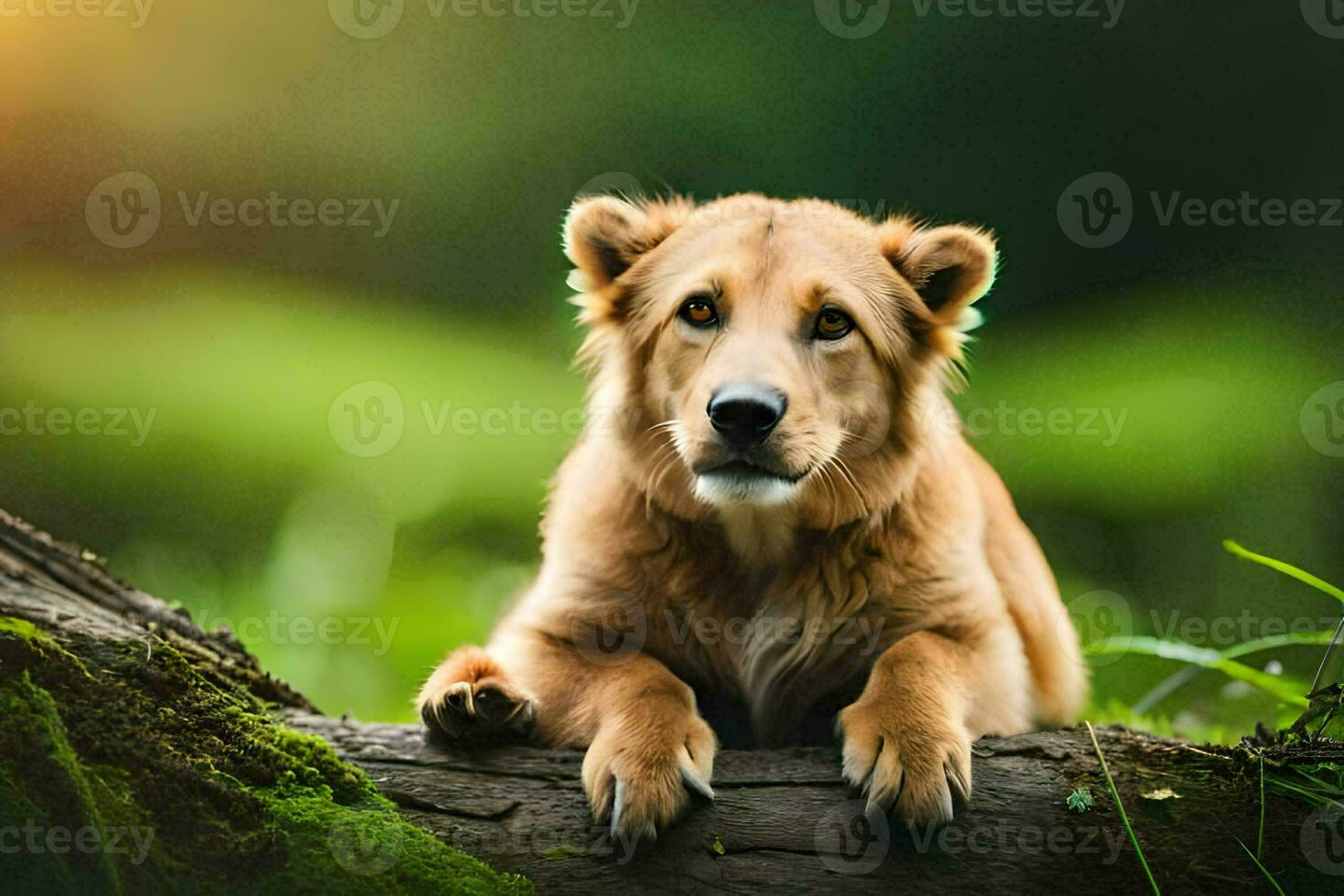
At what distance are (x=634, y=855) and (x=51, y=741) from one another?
1.46 m

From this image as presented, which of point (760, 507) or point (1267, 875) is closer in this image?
point (1267, 875)

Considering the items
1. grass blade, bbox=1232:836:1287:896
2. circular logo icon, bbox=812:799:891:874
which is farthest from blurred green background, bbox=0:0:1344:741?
grass blade, bbox=1232:836:1287:896

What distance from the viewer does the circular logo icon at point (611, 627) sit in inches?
150

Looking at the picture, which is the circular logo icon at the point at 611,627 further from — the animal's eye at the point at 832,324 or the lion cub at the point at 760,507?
the animal's eye at the point at 832,324

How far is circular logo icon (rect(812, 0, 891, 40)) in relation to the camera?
813cm

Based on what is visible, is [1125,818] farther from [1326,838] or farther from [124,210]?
[124,210]

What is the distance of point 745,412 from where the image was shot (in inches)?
A: 132

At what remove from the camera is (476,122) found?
9102 mm

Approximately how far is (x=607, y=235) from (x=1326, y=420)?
598 centimetres

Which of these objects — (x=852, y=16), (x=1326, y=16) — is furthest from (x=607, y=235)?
(x=1326, y=16)

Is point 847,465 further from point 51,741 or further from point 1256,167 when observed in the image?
point 1256,167

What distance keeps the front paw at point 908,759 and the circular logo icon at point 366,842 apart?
1.21 meters

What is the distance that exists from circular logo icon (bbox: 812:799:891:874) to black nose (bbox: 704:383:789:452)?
110cm

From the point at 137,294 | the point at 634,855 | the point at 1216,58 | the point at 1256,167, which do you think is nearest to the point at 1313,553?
the point at 1256,167
